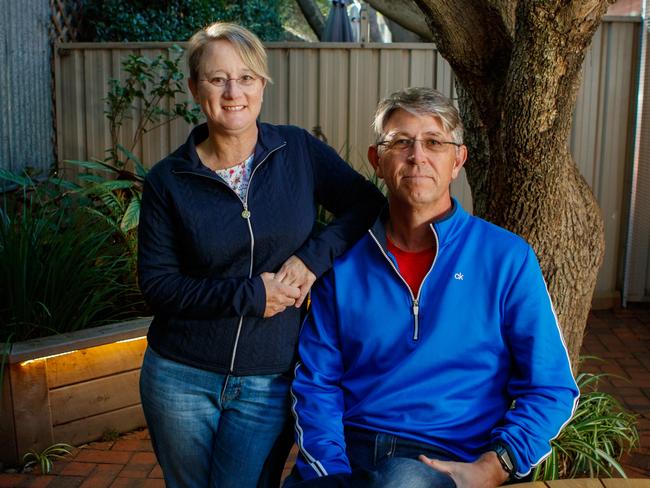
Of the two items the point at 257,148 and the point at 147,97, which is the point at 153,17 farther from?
the point at 257,148

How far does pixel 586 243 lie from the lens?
3113 millimetres

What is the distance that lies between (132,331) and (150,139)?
3.18 metres

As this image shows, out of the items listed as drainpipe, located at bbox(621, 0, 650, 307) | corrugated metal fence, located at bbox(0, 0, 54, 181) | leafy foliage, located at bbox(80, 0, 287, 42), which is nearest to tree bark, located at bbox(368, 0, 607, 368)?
drainpipe, located at bbox(621, 0, 650, 307)

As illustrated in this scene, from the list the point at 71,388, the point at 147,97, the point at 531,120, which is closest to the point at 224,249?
the point at 531,120

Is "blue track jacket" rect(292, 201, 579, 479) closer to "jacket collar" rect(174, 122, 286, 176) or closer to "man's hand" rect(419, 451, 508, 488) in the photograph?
"man's hand" rect(419, 451, 508, 488)

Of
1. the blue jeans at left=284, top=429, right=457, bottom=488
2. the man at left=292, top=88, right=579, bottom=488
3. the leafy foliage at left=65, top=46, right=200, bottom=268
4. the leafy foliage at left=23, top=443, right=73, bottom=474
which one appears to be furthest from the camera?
the leafy foliage at left=65, top=46, right=200, bottom=268

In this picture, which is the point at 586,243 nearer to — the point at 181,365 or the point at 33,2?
the point at 181,365

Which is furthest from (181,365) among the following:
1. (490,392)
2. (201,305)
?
(490,392)

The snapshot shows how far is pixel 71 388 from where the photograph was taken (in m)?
3.86

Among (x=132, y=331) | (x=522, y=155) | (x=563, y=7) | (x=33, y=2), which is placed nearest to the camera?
(x=563, y=7)

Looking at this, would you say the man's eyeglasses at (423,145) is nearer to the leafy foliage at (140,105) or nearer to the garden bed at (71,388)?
the garden bed at (71,388)

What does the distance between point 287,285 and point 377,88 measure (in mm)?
4788

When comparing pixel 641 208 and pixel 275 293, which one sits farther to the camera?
pixel 641 208

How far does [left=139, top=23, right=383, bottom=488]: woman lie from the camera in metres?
2.12
